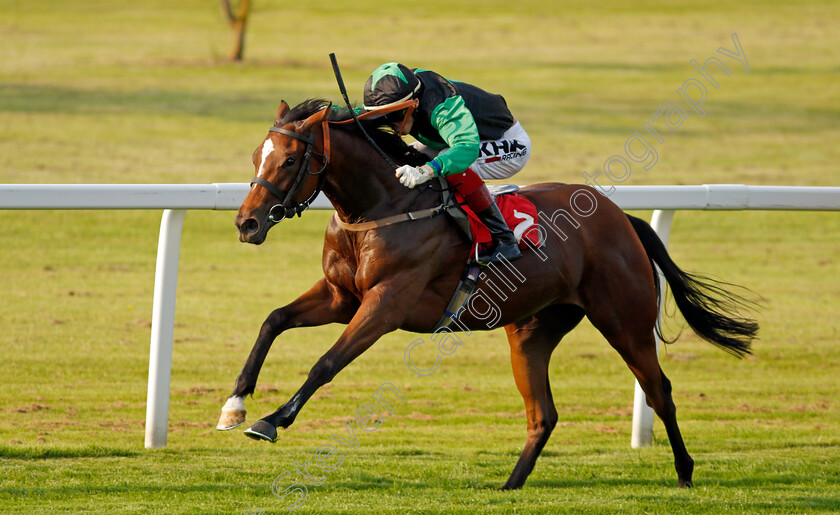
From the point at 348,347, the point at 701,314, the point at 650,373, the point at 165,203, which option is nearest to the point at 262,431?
the point at 348,347

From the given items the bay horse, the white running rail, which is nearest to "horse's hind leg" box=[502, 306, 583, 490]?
the bay horse

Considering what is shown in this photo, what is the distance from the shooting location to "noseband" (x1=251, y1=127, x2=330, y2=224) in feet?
12.9

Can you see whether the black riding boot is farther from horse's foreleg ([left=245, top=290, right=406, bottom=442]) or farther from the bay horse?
horse's foreleg ([left=245, top=290, right=406, bottom=442])

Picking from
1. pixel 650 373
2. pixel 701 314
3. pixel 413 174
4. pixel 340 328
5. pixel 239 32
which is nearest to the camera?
pixel 413 174

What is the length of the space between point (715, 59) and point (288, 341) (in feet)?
58.0

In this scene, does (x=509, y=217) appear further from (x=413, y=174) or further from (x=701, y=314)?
(x=701, y=314)

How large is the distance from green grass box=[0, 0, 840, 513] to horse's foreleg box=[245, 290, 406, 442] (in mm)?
454

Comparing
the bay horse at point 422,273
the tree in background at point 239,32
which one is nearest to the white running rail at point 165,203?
the bay horse at point 422,273

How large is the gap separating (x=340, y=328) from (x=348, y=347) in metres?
4.74

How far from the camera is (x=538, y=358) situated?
196 inches

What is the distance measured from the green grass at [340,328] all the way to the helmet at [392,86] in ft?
5.36

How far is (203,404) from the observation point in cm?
640

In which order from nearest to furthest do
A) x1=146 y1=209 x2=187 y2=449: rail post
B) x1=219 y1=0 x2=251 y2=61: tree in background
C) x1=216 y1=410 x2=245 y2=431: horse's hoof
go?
x1=216 y1=410 x2=245 y2=431: horse's hoof < x1=146 y1=209 x2=187 y2=449: rail post < x1=219 y1=0 x2=251 y2=61: tree in background

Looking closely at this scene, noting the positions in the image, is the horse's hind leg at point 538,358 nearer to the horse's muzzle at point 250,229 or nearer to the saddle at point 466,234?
the saddle at point 466,234
